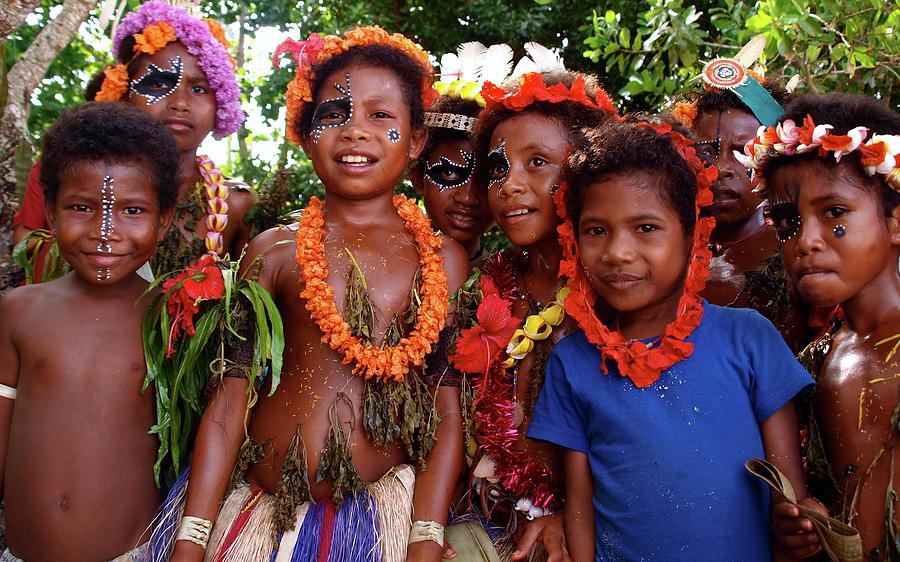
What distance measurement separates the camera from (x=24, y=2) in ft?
11.3

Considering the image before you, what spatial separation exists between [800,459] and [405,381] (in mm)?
1304

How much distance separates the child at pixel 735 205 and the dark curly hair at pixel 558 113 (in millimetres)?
433

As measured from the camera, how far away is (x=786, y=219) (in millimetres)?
2486

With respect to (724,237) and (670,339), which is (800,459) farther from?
(724,237)

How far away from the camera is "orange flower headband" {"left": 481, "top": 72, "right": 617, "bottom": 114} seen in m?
2.95

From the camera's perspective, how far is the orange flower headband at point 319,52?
9.52ft

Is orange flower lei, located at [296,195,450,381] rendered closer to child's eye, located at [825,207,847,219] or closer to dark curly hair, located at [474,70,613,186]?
dark curly hair, located at [474,70,613,186]

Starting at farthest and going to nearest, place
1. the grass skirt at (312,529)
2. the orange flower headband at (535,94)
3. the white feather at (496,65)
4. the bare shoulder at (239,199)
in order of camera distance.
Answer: the bare shoulder at (239,199) < the white feather at (496,65) < the orange flower headband at (535,94) < the grass skirt at (312,529)

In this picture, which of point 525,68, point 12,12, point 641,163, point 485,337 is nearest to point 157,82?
point 12,12

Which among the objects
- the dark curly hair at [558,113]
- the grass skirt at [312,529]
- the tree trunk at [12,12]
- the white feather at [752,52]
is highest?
the white feather at [752,52]

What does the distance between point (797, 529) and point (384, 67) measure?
2.13 m

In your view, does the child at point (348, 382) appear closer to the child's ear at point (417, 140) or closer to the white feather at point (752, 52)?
the child's ear at point (417, 140)

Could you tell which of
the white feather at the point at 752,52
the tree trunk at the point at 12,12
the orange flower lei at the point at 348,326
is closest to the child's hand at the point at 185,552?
the orange flower lei at the point at 348,326

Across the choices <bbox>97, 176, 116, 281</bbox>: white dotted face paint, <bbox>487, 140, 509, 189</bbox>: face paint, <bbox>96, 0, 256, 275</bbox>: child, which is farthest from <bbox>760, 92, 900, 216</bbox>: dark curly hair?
<bbox>96, 0, 256, 275</bbox>: child
